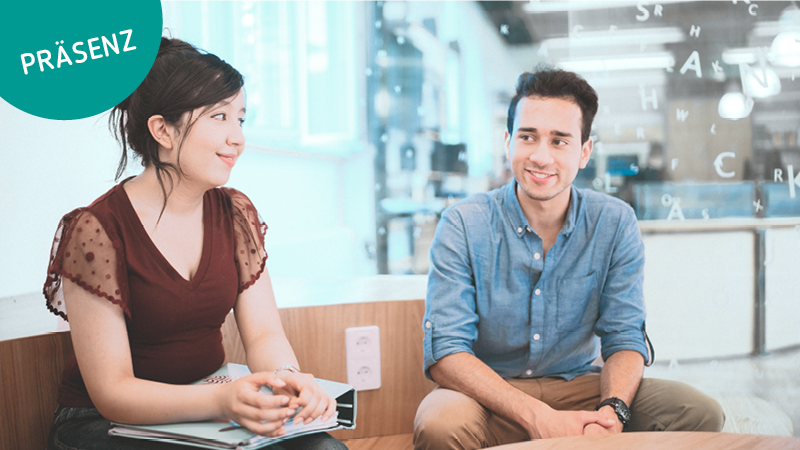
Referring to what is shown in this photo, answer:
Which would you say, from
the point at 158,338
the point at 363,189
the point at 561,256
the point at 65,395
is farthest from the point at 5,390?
the point at 363,189

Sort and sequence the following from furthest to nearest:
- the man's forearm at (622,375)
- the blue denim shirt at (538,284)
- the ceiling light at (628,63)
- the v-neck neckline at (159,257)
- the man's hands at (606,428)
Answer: the ceiling light at (628,63) → the blue denim shirt at (538,284) → the man's forearm at (622,375) → the man's hands at (606,428) → the v-neck neckline at (159,257)

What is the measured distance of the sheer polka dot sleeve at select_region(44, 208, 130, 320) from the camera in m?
0.81

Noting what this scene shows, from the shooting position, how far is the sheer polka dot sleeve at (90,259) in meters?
0.81

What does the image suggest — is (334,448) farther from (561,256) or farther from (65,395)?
(561,256)

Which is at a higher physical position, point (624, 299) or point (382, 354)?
point (624, 299)

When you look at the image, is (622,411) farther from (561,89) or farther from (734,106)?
(734,106)

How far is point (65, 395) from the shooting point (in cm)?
88

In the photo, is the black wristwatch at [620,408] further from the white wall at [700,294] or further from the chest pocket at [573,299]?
the white wall at [700,294]

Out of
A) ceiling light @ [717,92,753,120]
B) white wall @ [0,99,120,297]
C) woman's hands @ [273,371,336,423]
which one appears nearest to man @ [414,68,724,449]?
→ woman's hands @ [273,371,336,423]

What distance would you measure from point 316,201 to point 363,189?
0.49 metres

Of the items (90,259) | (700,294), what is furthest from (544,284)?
(700,294)

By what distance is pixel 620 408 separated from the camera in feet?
3.42

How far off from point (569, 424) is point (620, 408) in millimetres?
132

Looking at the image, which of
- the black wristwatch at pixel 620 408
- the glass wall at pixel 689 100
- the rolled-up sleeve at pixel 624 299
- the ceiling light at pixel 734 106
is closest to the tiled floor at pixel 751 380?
the glass wall at pixel 689 100
